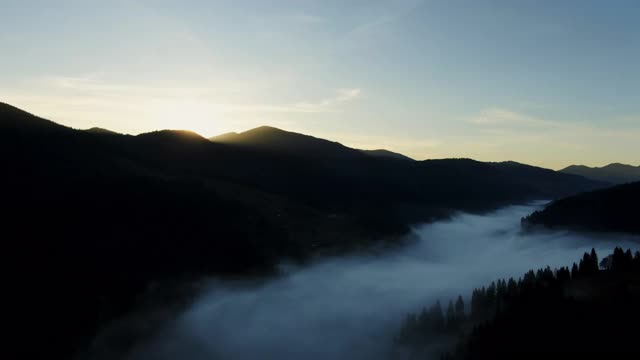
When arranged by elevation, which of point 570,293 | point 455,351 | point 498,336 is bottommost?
point 455,351

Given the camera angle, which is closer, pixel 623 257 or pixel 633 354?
pixel 633 354

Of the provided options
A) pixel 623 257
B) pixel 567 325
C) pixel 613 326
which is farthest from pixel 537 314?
pixel 623 257

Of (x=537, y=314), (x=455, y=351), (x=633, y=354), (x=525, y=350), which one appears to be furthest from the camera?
(x=455, y=351)

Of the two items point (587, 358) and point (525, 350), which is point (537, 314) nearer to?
point (525, 350)

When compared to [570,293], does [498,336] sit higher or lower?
lower

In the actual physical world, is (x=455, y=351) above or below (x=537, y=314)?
below

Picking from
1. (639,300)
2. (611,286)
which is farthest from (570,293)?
(639,300)

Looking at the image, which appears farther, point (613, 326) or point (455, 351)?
point (455, 351)

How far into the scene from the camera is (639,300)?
158m

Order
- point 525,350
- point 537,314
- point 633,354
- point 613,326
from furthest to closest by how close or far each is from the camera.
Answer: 1. point 537,314
2. point 525,350
3. point 613,326
4. point 633,354

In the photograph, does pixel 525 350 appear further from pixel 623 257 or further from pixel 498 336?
pixel 623 257

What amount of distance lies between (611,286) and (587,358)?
43.4m

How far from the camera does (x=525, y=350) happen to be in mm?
157000

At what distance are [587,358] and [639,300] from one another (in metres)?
29.1
